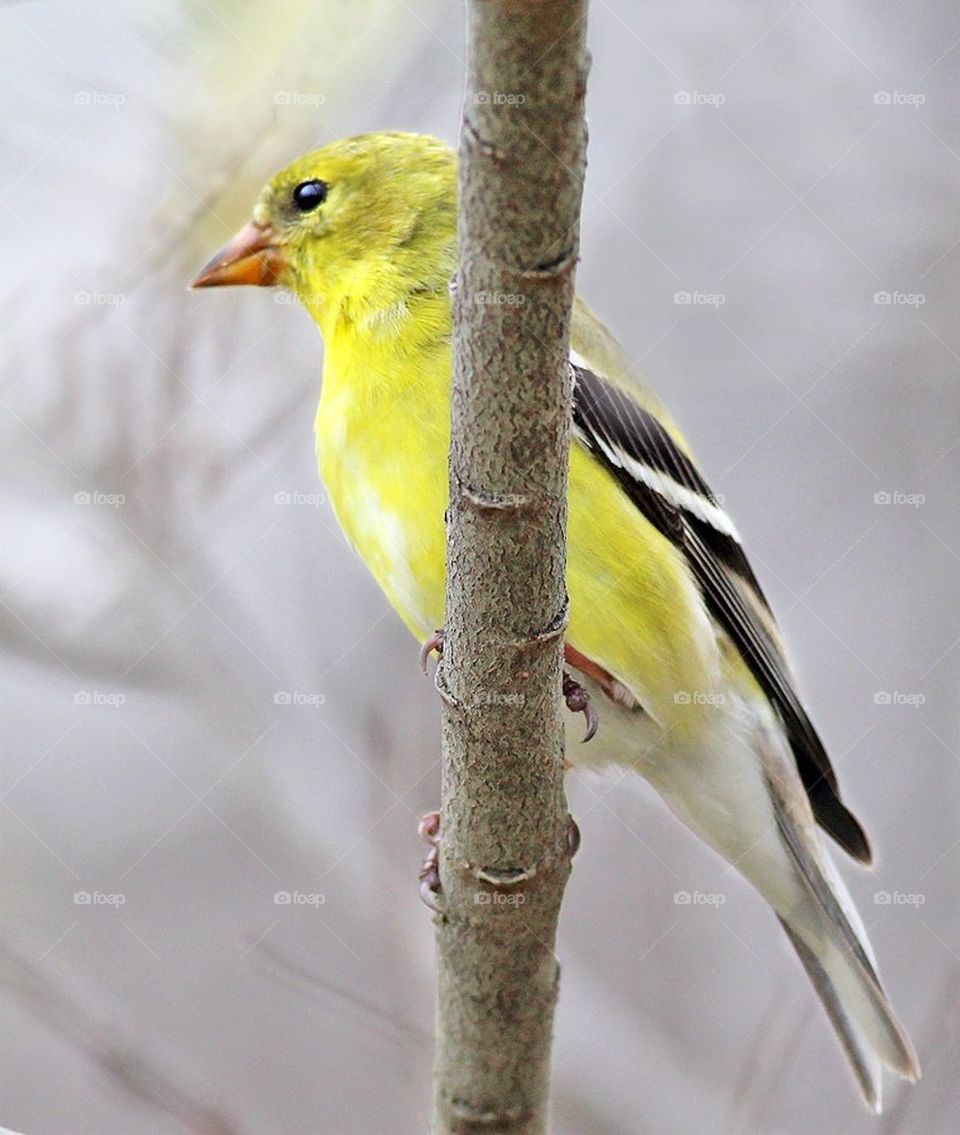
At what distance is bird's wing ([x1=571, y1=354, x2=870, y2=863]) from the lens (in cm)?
216

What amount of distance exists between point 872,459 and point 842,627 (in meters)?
0.44

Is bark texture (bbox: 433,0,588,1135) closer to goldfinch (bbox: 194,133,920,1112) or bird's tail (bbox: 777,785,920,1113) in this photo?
goldfinch (bbox: 194,133,920,1112)

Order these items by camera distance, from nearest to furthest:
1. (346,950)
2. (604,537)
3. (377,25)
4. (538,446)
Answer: (538,446) < (604,537) < (377,25) < (346,950)

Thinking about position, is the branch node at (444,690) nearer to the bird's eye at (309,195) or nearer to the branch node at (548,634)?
the branch node at (548,634)

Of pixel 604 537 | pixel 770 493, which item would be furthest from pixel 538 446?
Answer: pixel 770 493

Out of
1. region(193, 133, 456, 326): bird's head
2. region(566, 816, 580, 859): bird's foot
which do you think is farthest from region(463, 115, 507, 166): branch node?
region(193, 133, 456, 326): bird's head

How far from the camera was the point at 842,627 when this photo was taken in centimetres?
303

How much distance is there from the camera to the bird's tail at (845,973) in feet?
7.86

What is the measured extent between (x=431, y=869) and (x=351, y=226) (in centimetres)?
115

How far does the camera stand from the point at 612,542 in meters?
2.08

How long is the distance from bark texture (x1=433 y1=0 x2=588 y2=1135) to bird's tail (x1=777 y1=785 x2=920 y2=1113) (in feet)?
3.23

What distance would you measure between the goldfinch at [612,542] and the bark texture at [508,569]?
598 mm

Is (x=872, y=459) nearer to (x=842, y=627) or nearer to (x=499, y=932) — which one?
(x=842, y=627)

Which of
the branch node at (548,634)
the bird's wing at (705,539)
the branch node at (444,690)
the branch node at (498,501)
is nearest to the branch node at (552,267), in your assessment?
the branch node at (498,501)
